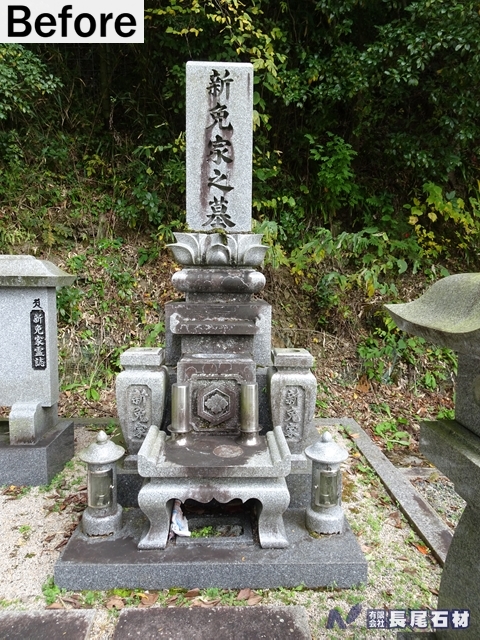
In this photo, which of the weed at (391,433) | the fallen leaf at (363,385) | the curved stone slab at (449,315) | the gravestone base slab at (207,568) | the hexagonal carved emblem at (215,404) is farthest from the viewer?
the fallen leaf at (363,385)

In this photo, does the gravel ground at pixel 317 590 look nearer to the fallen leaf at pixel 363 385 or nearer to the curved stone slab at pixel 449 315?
the curved stone slab at pixel 449 315

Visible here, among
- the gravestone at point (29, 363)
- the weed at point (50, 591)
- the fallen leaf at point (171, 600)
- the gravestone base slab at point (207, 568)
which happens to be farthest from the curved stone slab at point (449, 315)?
the gravestone at point (29, 363)

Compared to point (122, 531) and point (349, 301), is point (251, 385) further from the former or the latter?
point (349, 301)

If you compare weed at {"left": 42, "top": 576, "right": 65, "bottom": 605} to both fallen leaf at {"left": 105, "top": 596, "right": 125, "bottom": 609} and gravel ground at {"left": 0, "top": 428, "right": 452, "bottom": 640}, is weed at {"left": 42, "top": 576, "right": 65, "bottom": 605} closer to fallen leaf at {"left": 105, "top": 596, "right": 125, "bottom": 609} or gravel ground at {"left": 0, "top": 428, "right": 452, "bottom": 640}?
gravel ground at {"left": 0, "top": 428, "right": 452, "bottom": 640}

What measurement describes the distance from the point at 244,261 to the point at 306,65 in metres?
4.36

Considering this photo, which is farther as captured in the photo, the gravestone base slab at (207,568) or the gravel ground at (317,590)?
the gravestone base slab at (207,568)

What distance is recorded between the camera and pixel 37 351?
13.0 feet

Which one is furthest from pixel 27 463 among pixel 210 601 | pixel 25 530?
pixel 210 601

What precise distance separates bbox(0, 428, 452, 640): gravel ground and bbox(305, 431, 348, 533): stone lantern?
357mm

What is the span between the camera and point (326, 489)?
2.94 meters

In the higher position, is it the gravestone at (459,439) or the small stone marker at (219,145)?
the small stone marker at (219,145)

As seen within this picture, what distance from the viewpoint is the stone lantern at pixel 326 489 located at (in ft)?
9.55

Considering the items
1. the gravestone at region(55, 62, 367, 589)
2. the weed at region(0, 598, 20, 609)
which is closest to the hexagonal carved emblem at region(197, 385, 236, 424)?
the gravestone at region(55, 62, 367, 589)

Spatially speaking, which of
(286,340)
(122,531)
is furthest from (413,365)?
A: (122,531)
